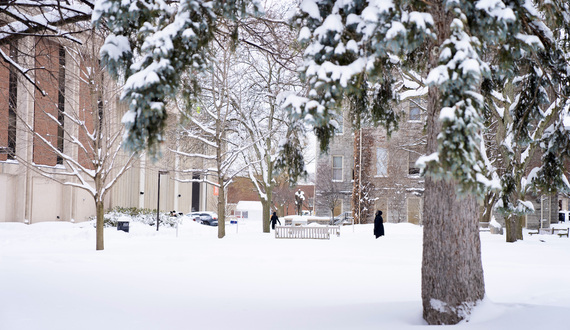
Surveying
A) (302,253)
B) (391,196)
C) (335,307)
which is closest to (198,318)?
(335,307)

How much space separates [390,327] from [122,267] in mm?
8485

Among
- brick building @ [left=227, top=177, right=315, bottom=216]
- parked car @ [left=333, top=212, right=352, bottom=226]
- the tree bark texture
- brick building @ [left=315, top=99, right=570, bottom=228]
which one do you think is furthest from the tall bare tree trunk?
brick building @ [left=227, top=177, right=315, bottom=216]

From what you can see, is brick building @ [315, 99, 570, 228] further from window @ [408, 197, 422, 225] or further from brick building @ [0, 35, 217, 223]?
brick building @ [0, 35, 217, 223]

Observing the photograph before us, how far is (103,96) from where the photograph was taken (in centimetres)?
1691

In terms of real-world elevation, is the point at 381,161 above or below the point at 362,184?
above

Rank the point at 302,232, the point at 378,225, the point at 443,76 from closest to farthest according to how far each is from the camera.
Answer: the point at 443,76 < the point at 378,225 < the point at 302,232

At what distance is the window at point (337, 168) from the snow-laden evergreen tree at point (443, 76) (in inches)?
1220

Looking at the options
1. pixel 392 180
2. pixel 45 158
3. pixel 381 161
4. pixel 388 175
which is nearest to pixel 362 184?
pixel 388 175

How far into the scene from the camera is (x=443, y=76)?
5.73 meters

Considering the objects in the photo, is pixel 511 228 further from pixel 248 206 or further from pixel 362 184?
pixel 248 206

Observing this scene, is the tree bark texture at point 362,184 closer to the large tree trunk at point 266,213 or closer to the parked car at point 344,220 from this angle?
the parked car at point 344,220

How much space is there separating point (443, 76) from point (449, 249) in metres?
2.78

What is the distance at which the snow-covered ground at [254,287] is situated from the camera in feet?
25.9

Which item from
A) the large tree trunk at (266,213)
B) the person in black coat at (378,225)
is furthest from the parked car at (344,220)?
the person in black coat at (378,225)
